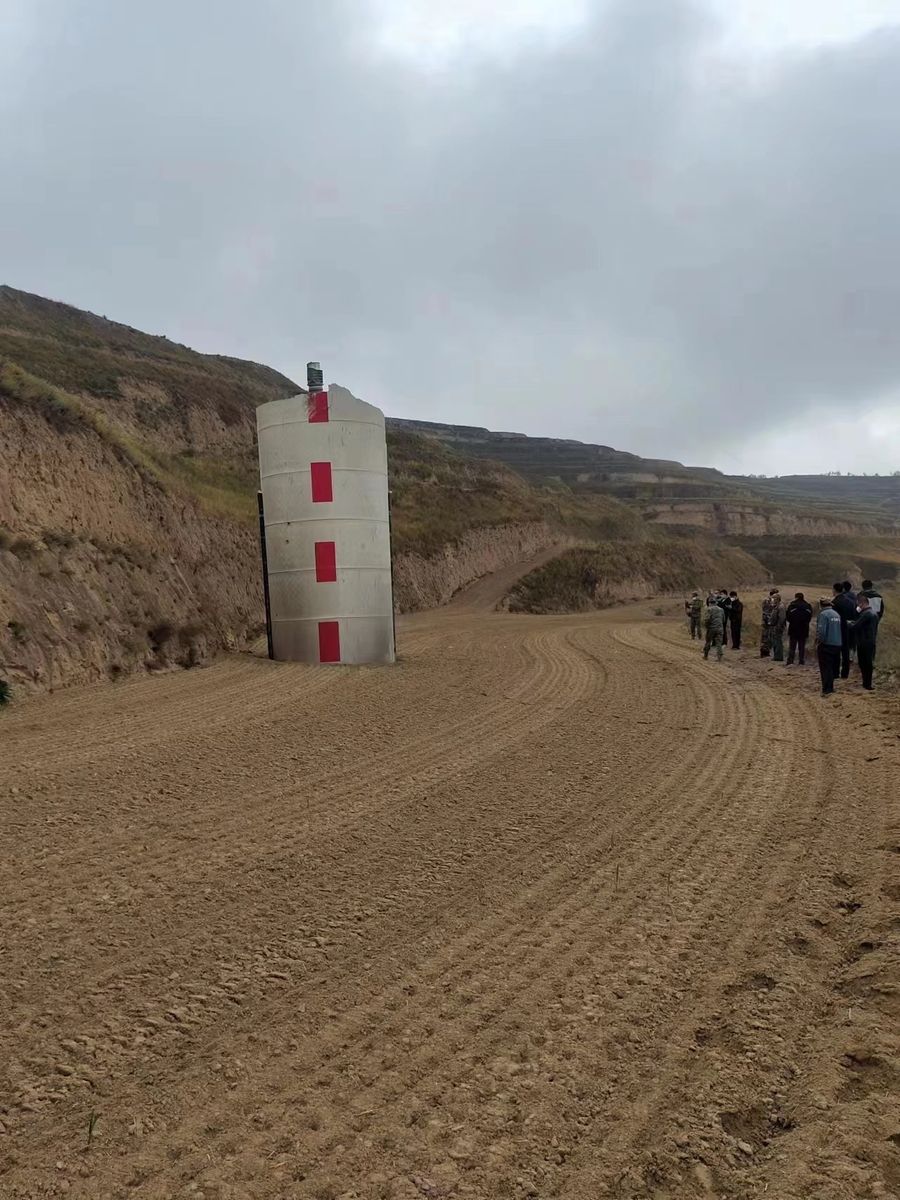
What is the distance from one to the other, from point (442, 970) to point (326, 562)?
1418cm

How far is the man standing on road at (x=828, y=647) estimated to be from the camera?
1617 cm

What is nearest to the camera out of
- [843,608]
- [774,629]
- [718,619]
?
[843,608]

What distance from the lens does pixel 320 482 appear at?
18.5 m

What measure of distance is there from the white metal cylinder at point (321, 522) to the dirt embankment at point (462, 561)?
1900cm

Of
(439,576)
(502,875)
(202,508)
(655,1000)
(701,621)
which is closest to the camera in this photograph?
(655,1000)

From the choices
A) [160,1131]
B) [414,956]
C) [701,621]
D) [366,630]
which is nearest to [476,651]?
[366,630]

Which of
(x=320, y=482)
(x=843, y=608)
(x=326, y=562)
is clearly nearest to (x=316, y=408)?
(x=320, y=482)

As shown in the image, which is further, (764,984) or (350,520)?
(350,520)

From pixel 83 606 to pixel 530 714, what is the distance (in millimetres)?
8947

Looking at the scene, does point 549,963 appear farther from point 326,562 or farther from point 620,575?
point 620,575

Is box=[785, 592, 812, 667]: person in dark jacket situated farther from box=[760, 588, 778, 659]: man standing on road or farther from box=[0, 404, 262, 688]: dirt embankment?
box=[0, 404, 262, 688]: dirt embankment

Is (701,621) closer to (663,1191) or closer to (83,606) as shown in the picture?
(83,606)

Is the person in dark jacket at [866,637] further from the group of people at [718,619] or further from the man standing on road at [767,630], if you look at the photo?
the group of people at [718,619]

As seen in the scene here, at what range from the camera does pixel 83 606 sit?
A: 15.9 m
